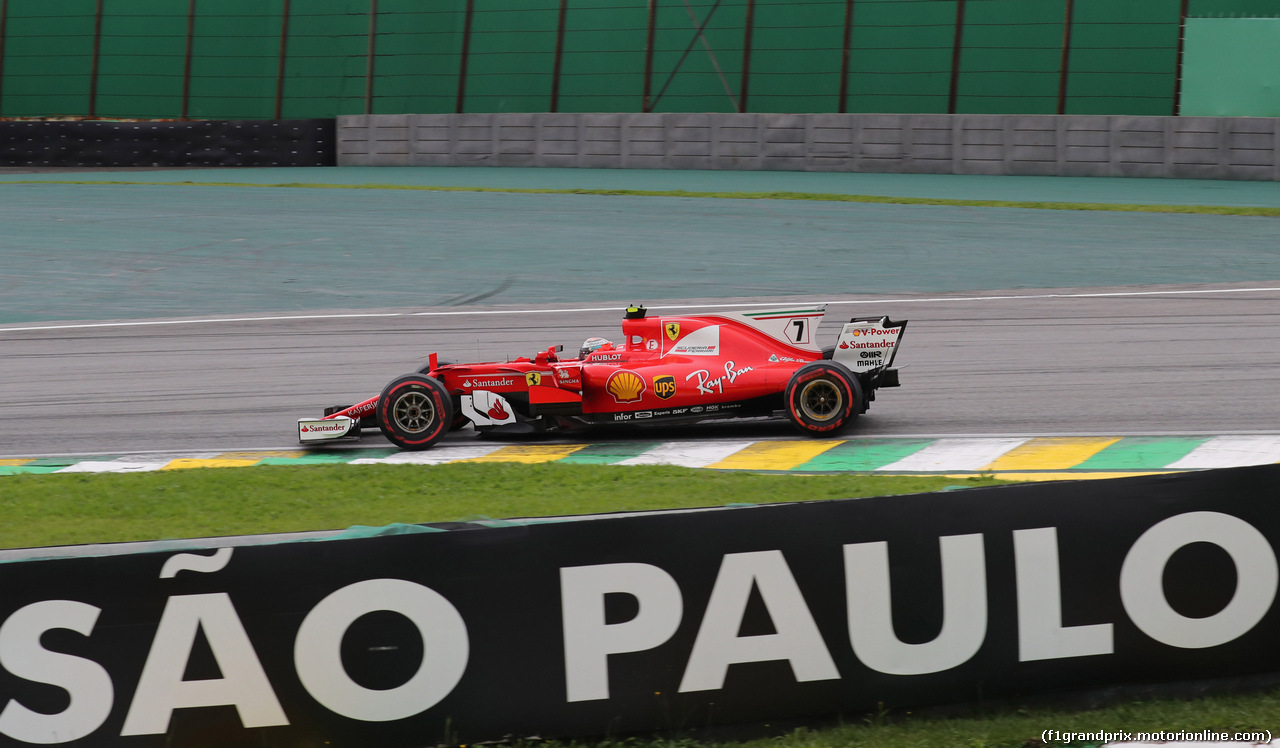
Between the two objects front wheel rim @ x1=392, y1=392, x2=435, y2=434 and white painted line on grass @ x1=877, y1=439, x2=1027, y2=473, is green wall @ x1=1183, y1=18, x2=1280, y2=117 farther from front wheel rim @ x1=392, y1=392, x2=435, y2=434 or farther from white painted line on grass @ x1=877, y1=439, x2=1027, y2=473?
front wheel rim @ x1=392, y1=392, x2=435, y2=434

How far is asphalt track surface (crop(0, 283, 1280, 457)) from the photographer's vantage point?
10086mm

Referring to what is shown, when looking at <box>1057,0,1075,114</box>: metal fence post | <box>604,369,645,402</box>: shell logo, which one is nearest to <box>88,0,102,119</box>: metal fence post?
<box>1057,0,1075,114</box>: metal fence post

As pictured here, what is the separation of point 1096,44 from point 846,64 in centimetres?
615

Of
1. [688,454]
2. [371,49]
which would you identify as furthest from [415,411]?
[371,49]

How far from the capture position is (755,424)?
10.3 m

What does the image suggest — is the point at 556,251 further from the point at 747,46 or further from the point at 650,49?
the point at 650,49

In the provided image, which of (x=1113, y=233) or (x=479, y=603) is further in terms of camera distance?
(x=1113, y=233)

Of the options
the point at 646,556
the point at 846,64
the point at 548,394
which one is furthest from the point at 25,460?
the point at 846,64

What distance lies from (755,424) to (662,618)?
18.8 feet

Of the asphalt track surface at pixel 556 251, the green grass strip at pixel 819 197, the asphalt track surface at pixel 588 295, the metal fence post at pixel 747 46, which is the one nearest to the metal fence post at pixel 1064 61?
the asphalt track surface at pixel 588 295

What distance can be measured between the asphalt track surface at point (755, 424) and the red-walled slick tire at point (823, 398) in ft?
1.23

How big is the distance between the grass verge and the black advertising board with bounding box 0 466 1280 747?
8.86 feet

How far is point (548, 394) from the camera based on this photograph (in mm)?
9617

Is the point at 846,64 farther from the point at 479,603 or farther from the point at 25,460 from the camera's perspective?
the point at 479,603
